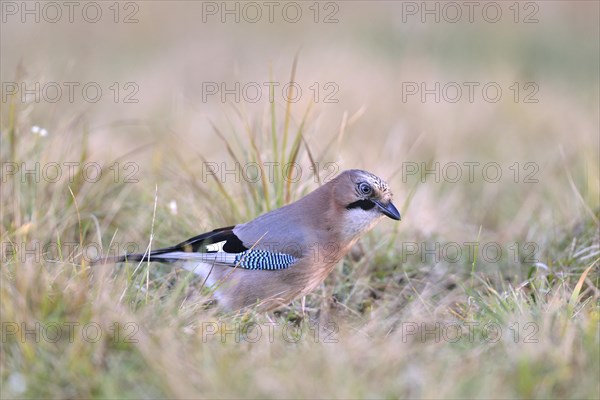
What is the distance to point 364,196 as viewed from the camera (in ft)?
17.1

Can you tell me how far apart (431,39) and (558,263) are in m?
7.24

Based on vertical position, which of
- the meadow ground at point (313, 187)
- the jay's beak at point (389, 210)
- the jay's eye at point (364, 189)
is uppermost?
the jay's eye at point (364, 189)

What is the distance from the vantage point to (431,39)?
12.3 m

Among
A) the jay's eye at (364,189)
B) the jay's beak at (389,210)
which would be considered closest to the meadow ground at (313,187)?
the jay's beak at (389,210)

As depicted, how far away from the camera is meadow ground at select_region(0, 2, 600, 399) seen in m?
3.60

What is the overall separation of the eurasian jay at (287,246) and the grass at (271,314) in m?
0.20

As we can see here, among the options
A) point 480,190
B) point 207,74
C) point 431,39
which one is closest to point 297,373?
point 480,190

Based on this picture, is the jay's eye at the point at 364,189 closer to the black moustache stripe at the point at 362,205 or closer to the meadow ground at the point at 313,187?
the black moustache stripe at the point at 362,205

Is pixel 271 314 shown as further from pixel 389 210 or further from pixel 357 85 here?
pixel 357 85

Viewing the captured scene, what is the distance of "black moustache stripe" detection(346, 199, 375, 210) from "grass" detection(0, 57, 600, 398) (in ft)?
1.66

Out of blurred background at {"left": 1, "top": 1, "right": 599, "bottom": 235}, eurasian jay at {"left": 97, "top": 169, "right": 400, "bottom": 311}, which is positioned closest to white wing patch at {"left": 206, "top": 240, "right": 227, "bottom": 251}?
eurasian jay at {"left": 97, "top": 169, "right": 400, "bottom": 311}

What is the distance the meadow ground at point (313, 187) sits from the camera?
360 centimetres

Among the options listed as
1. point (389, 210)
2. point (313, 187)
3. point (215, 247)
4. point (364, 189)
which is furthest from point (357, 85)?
point (215, 247)

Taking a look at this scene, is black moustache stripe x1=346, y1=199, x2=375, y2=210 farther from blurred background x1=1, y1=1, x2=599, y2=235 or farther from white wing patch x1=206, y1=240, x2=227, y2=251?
blurred background x1=1, y1=1, x2=599, y2=235
